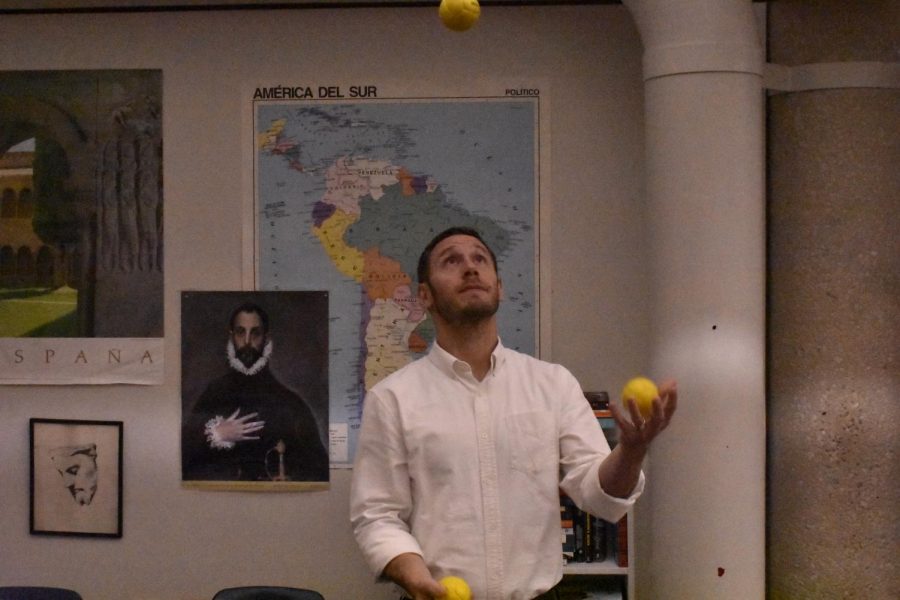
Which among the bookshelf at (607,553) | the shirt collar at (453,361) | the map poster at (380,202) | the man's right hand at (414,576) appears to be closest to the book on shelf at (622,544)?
the bookshelf at (607,553)

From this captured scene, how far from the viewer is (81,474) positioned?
377 centimetres

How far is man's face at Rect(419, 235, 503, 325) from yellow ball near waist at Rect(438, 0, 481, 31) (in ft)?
1.78

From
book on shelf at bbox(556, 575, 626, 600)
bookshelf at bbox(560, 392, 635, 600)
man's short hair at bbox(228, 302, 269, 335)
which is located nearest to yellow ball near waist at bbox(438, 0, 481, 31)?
bookshelf at bbox(560, 392, 635, 600)

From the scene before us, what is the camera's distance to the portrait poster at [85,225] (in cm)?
372

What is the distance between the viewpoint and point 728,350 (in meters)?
3.16

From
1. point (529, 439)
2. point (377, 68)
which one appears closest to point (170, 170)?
point (377, 68)

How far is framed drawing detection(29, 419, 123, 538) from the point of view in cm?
376

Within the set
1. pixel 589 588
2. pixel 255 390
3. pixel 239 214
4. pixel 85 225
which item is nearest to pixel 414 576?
pixel 589 588

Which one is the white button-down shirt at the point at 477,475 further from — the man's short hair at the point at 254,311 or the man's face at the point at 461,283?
the man's short hair at the point at 254,311

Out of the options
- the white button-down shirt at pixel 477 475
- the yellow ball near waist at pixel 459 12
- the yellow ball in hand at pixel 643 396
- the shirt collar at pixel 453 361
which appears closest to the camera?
the yellow ball in hand at pixel 643 396

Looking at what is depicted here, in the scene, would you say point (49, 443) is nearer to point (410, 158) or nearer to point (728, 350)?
point (410, 158)

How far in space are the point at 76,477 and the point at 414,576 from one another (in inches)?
82.4

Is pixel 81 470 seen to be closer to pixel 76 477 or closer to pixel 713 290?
pixel 76 477

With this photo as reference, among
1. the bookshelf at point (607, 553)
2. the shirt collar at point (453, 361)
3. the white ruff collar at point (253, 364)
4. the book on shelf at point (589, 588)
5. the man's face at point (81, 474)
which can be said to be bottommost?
the book on shelf at point (589, 588)
